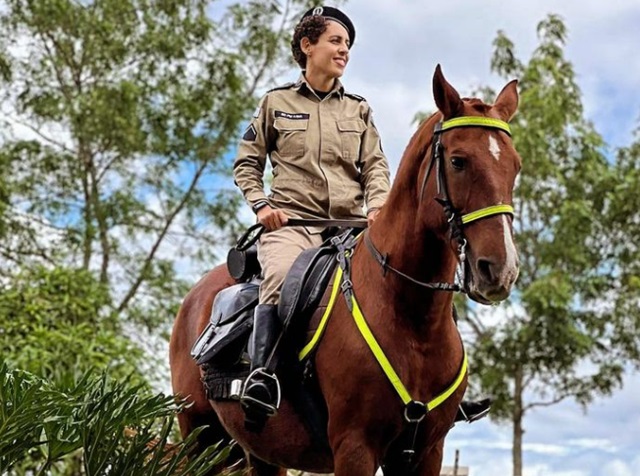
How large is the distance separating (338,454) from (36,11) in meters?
17.3

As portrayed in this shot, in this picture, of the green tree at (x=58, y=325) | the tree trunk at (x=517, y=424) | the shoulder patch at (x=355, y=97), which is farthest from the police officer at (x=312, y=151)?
the tree trunk at (x=517, y=424)

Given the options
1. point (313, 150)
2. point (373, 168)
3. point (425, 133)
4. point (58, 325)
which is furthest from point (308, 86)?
point (58, 325)

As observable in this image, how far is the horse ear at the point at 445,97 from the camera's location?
401cm

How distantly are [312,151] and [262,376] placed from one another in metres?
1.14

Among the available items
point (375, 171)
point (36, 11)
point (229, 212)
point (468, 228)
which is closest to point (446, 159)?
point (468, 228)

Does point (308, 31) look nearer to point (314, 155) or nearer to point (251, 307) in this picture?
point (314, 155)

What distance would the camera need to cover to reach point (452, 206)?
153 inches

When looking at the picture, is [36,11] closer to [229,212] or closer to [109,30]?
[109,30]

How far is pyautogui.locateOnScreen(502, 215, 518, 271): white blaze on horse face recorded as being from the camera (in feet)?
11.9

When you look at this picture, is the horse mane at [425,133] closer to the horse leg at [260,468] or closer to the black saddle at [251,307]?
the black saddle at [251,307]

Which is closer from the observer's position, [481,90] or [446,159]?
[446,159]

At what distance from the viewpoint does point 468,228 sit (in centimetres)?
377

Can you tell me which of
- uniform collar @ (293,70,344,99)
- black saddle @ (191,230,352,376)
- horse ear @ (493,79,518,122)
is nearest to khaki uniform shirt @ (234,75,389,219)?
uniform collar @ (293,70,344,99)

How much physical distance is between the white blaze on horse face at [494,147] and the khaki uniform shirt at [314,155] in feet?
3.38
